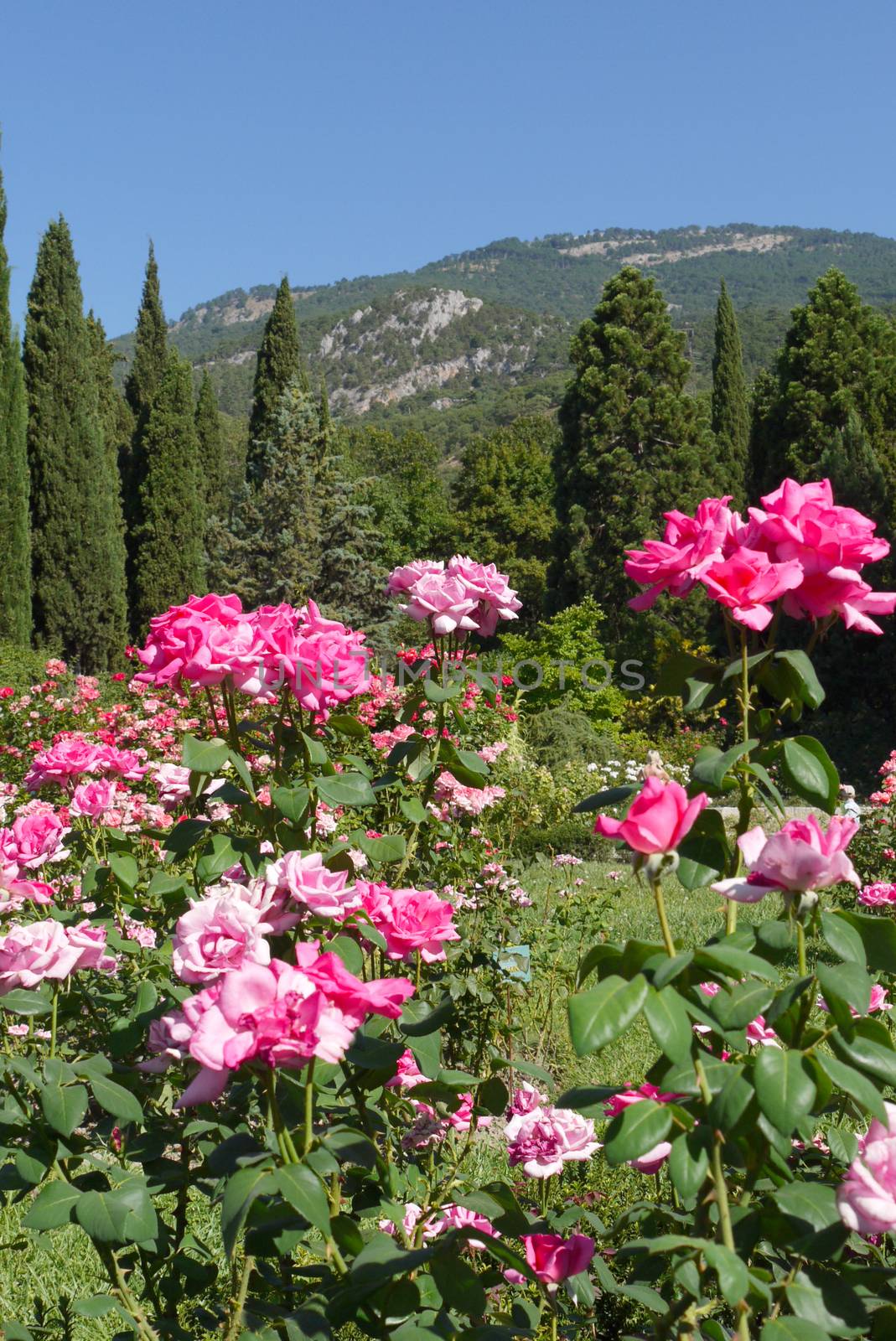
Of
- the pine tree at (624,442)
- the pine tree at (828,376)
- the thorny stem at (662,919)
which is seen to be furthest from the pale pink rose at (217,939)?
the pine tree at (624,442)

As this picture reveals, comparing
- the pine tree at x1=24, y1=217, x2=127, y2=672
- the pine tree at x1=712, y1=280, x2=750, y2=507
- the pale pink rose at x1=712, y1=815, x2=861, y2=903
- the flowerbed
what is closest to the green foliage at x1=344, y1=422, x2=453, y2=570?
the pine tree at x1=24, y1=217, x2=127, y2=672

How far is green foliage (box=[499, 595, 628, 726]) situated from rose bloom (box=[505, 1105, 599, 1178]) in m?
8.66

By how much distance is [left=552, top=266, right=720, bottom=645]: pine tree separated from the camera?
14.1 meters

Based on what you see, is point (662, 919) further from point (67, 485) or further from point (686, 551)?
point (67, 485)

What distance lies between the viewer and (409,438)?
33281mm

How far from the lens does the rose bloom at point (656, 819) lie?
0.88 m

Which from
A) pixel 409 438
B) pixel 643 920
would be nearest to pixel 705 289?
pixel 409 438

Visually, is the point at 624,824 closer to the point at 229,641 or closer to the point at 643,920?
the point at 229,641

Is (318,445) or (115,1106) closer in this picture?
(115,1106)

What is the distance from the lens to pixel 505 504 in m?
26.8

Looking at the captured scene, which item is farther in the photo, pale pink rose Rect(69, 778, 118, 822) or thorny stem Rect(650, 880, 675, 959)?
pale pink rose Rect(69, 778, 118, 822)

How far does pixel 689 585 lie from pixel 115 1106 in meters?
0.81

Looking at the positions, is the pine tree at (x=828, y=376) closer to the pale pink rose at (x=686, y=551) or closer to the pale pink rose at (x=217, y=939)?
the pale pink rose at (x=686, y=551)

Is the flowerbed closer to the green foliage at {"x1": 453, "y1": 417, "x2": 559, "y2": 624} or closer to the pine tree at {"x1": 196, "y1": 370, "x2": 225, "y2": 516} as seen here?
the pine tree at {"x1": 196, "y1": 370, "x2": 225, "y2": 516}
